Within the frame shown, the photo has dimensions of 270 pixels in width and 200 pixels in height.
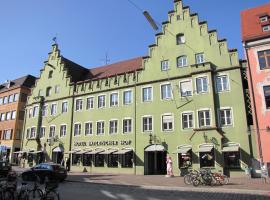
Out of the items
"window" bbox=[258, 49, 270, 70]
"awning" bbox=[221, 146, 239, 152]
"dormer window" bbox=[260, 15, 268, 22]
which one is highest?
"dormer window" bbox=[260, 15, 268, 22]

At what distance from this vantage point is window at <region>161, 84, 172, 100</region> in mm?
29970

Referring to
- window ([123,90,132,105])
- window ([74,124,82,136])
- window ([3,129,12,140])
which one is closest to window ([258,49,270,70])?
window ([123,90,132,105])

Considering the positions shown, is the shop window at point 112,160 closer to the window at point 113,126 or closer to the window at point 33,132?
the window at point 113,126

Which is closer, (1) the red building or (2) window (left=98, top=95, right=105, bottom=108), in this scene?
(1) the red building

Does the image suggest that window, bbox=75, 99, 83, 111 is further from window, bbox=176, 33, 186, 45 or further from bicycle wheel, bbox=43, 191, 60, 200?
bicycle wheel, bbox=43, 191, 60, 200

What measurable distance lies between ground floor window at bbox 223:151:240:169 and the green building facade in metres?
0.09

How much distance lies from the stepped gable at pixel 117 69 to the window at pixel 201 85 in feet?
26.6

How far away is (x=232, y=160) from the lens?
81.0 ft

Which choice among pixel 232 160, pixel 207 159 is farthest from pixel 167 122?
pixel 232 160

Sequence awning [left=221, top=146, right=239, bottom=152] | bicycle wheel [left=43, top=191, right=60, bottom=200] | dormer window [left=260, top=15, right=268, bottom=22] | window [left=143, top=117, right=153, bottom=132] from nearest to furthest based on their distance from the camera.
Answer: bicycle wheel [left=43, top=191, right=60, bottom=200]
awning [left=221, top=146, right=239, bottom=152]
dormer window [left=260, top=15, right=268, bottom=22]
window [left=143, top=117, right=153, bottom=132]

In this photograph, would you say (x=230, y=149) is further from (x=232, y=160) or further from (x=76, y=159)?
(x=76, y=159)

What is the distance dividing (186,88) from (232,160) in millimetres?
9024

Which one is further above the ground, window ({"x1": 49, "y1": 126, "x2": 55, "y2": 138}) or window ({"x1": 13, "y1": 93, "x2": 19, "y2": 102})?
window ({"x1": 13, "y1": 93, "x2": 19, "y2": 102})

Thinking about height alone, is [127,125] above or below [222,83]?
below
